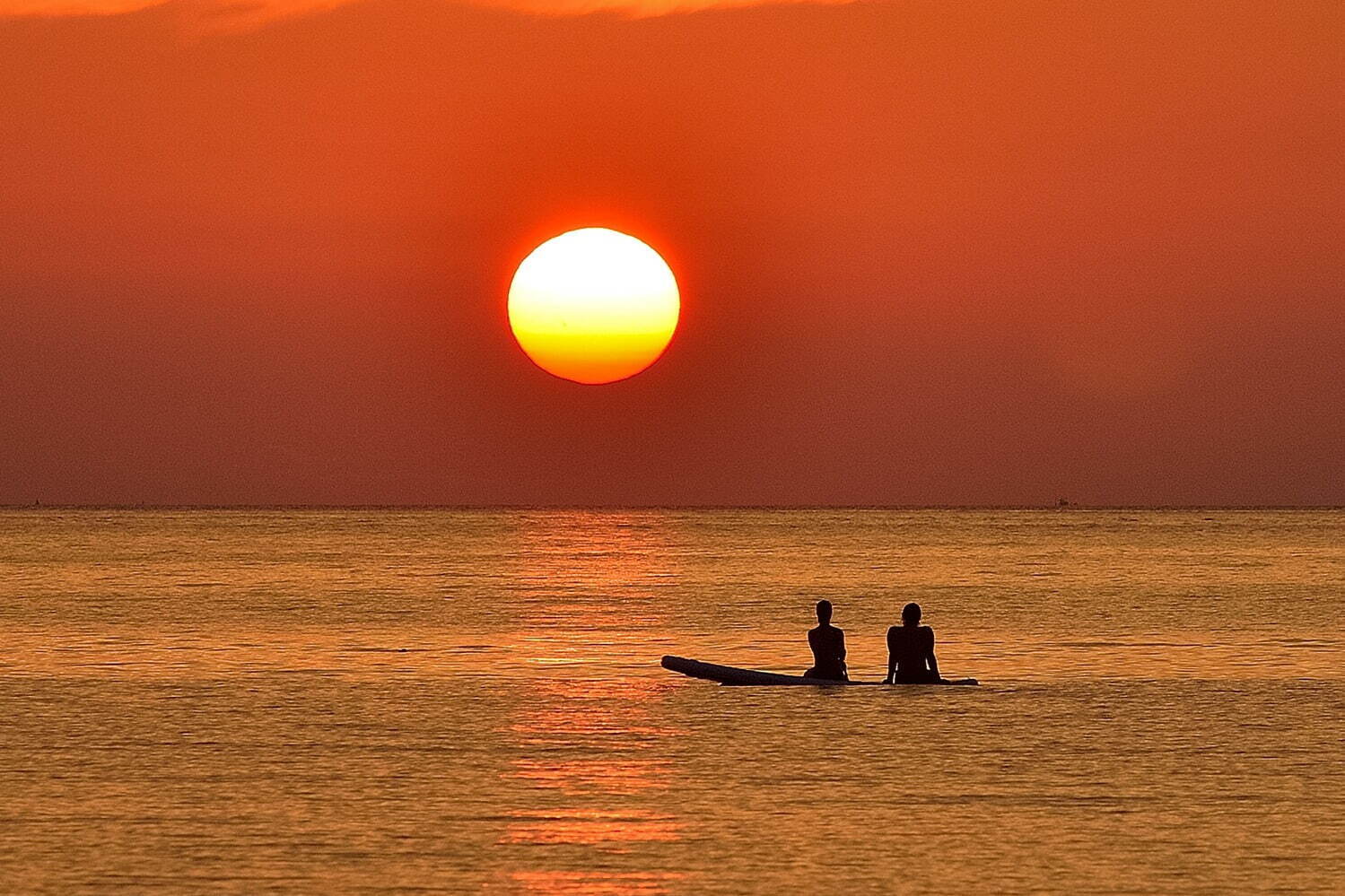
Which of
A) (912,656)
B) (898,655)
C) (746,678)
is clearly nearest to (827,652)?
(898,655)

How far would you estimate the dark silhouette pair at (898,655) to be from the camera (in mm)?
39500

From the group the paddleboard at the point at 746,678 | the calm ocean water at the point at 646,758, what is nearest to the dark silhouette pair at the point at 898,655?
the paddleboard at the point at 746,678

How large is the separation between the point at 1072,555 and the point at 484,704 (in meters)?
124

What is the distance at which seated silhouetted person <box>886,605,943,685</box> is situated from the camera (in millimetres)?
39438

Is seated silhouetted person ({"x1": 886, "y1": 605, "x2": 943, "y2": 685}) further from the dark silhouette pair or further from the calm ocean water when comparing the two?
the calm ocean water

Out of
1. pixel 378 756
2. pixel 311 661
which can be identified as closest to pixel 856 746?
pixel 378 756

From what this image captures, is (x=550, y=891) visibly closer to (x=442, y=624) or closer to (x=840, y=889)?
(x=840, y=889)

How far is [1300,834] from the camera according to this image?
24312 millimetres

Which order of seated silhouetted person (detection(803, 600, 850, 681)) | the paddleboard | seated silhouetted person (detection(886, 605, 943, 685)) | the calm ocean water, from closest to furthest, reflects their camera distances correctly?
1. the calm ocean water
2. seated silhouetted person (detection(886, 605, 943, 685))
3. seated silhouetted person (detection(803, 600, 850, 681))
4. the paddleboard

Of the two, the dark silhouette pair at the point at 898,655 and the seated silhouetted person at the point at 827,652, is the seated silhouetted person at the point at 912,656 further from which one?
the seated silhouetted person at the point at 827,652

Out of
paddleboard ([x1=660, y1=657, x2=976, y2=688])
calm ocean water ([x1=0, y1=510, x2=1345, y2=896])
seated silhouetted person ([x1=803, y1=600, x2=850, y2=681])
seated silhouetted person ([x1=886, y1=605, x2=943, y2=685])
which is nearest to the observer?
calm ocean water ([x1=0, y1=510, x2=1345, y2=896])

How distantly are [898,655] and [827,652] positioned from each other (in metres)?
1.37

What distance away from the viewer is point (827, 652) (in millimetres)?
40031

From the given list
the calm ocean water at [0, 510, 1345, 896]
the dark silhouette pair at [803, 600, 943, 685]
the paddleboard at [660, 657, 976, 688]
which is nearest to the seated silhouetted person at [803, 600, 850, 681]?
the dark silhouette pair at [803, 600, 943, 685]
